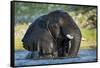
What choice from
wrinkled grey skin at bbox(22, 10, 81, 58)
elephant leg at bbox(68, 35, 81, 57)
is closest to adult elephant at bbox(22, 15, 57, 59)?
wrinkled grey skin at bbox(22, 10, 81, 58)

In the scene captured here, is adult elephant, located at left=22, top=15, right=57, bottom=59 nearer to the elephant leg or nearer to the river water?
the river water

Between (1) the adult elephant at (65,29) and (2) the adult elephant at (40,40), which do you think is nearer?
(2) the adult elephant at (40,40)

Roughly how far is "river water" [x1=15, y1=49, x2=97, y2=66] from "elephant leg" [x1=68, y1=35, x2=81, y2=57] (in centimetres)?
5

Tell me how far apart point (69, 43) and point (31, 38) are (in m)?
0.46

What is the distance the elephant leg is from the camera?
2.75 m

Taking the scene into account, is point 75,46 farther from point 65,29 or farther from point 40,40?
point 40,40

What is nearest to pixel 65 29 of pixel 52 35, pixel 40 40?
pixel 52 35

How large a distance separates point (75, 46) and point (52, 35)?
0.33 metres

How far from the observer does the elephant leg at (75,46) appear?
275 centimetres

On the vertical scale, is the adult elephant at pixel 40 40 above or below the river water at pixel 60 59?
above

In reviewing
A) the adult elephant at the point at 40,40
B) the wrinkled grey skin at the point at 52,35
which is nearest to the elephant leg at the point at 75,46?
the wrinkled grey skin at the point at 52,35

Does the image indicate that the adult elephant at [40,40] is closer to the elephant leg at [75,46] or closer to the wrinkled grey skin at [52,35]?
the wrinkled grey skin at [52,35]

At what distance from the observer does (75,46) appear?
278 centimetres

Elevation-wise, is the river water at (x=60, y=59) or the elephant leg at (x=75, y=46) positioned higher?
the elephant leg at (x=75, y=46)
